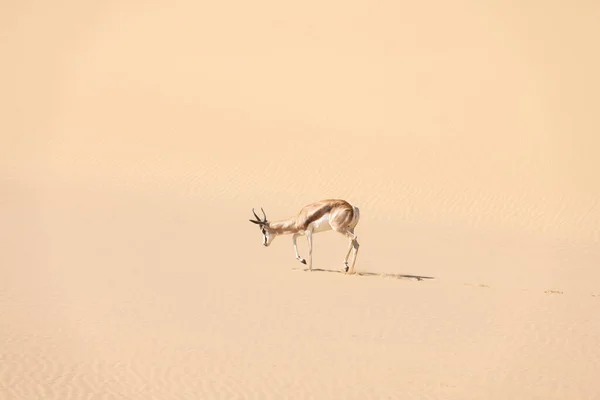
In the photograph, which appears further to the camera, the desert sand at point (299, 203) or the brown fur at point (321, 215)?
the brown fur at point (321, 215)

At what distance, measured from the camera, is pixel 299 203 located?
2728 centimetres

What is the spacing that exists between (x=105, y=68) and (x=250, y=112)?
484 inches

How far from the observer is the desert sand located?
11.1 m

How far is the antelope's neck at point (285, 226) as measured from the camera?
17.6 metres

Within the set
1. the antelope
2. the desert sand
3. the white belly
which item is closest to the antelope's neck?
the antelope

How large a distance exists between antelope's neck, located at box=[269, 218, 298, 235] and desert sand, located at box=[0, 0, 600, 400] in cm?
93

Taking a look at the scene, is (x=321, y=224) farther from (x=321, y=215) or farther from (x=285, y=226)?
(x=285, y=226)

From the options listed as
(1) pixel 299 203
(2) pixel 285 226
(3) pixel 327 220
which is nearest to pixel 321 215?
(3) pixel 327 220

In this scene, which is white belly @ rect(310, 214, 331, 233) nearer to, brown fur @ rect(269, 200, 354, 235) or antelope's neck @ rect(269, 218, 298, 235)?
brown fur @ rect(269, 200, 354, 235)

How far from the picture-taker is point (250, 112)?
3678 centimetres

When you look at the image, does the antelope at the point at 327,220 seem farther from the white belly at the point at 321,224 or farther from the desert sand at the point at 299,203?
the desert sand at the point at 299,203

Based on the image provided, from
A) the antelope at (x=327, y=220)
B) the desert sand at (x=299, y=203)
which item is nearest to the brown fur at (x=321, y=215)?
the antelope at (x=327, y=220)

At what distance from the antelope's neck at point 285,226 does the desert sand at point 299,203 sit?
3.04 feet

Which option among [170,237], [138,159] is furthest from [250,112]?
[170,237]
